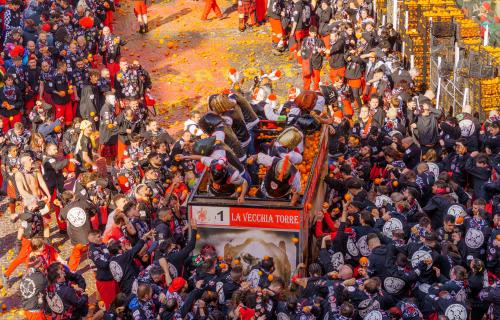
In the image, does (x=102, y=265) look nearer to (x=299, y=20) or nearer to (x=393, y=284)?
(x=393, y=284)

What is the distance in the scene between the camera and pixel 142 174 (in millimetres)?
14406

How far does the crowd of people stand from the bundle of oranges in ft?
0.35

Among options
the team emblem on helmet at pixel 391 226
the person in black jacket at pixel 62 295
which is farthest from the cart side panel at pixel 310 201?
the person in black jacket at pixel 62 295

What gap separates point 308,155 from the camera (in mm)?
13516

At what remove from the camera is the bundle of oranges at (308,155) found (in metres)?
12.7

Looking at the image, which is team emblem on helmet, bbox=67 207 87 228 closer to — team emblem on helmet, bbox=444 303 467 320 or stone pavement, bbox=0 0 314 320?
stone pavement, bbox=0 0 314 320

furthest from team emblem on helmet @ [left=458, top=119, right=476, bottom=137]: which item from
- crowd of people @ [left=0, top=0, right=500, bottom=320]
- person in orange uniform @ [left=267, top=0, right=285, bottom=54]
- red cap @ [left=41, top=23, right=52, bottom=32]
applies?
red cap @ [left=41, top=23, right=52, bottom=32]

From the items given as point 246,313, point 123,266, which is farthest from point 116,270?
point 246,313

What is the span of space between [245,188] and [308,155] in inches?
80.7

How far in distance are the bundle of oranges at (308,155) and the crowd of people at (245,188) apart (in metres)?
0.11

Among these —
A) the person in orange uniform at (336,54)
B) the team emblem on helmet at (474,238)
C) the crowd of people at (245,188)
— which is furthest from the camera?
the person in orange uniform at (336,54)

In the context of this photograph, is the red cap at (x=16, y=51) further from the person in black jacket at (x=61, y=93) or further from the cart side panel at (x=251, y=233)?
the cart side panel at (x=251, y=233)

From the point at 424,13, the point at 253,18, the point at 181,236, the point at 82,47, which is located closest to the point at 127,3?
the point at 253,18

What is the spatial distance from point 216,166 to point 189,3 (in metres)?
16.2
